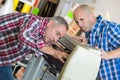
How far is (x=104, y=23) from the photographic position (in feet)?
7.48

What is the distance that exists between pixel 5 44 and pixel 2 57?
124 millimetres

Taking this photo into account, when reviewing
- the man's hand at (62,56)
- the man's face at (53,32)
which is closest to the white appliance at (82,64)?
the man's hand at (62,56)

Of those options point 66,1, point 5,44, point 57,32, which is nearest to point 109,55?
point 57,32

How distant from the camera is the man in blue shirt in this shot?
220cm

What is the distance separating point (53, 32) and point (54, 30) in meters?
0.01

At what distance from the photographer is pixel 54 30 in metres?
1.96

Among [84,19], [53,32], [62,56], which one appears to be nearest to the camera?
[62,56]

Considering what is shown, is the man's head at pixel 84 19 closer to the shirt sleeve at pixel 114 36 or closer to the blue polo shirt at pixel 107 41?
the blue polo shirt at pixel 107 41

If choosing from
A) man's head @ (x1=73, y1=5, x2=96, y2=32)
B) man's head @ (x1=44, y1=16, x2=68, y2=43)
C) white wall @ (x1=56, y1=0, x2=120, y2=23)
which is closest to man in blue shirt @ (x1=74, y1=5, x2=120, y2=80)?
man's head @ (x1=73, y1=5, x2=96, y2=32)

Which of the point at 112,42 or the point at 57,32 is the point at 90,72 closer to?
the point at 57,32

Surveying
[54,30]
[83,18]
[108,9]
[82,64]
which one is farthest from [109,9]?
[82,64]

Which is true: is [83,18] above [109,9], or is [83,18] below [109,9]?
Result: above

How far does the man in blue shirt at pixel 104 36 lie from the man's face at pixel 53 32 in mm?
351

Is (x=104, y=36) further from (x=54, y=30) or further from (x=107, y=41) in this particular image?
(x=54, y=30)
